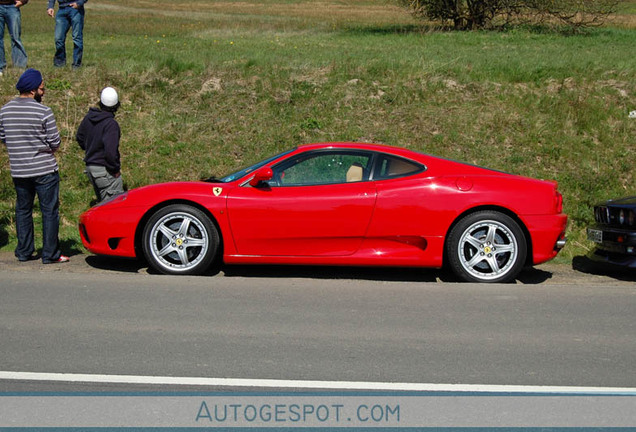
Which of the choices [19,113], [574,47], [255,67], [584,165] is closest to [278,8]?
[574,47]

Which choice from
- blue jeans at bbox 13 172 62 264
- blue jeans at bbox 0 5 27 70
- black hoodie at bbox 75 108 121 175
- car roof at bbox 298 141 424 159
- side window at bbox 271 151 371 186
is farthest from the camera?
blue jeans at bbox 0 5 27 70

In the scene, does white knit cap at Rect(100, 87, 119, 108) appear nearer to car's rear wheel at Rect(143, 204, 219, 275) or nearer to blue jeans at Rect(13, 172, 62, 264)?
blue jeans at Rect(13, 172, 62, 264)

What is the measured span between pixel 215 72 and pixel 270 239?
7.23 metres

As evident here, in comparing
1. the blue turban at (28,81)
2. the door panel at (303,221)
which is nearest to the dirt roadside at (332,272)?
the door panel at (303,221)

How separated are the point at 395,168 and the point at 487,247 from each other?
1180mm

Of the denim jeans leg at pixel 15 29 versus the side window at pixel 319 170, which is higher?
the denim jeans leg at pixel 15 29

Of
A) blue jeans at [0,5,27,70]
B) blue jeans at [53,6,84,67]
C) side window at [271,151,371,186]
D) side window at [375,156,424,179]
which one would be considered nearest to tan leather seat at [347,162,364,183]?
side window at [271,151,371,186]

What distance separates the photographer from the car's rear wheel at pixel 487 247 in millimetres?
7699

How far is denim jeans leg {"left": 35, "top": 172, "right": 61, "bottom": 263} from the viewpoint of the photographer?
8.30m

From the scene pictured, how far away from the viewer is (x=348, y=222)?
25.3ft

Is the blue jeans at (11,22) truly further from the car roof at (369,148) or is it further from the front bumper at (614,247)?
the front bumper at (614,247)

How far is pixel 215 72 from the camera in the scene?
14.3 m

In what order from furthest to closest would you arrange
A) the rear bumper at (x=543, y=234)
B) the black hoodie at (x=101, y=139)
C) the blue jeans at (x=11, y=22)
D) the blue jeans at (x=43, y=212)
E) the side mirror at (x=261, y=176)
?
the blue jeans at (x=11, y=22) → the black hoodie at (x=101, y=139) → the blue jeans at (x=43, y=212) → the rear bumper at (x=543, y=234) → the side mirror at (x=261, y=176)

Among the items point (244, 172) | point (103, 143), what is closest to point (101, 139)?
point (103, 143)
